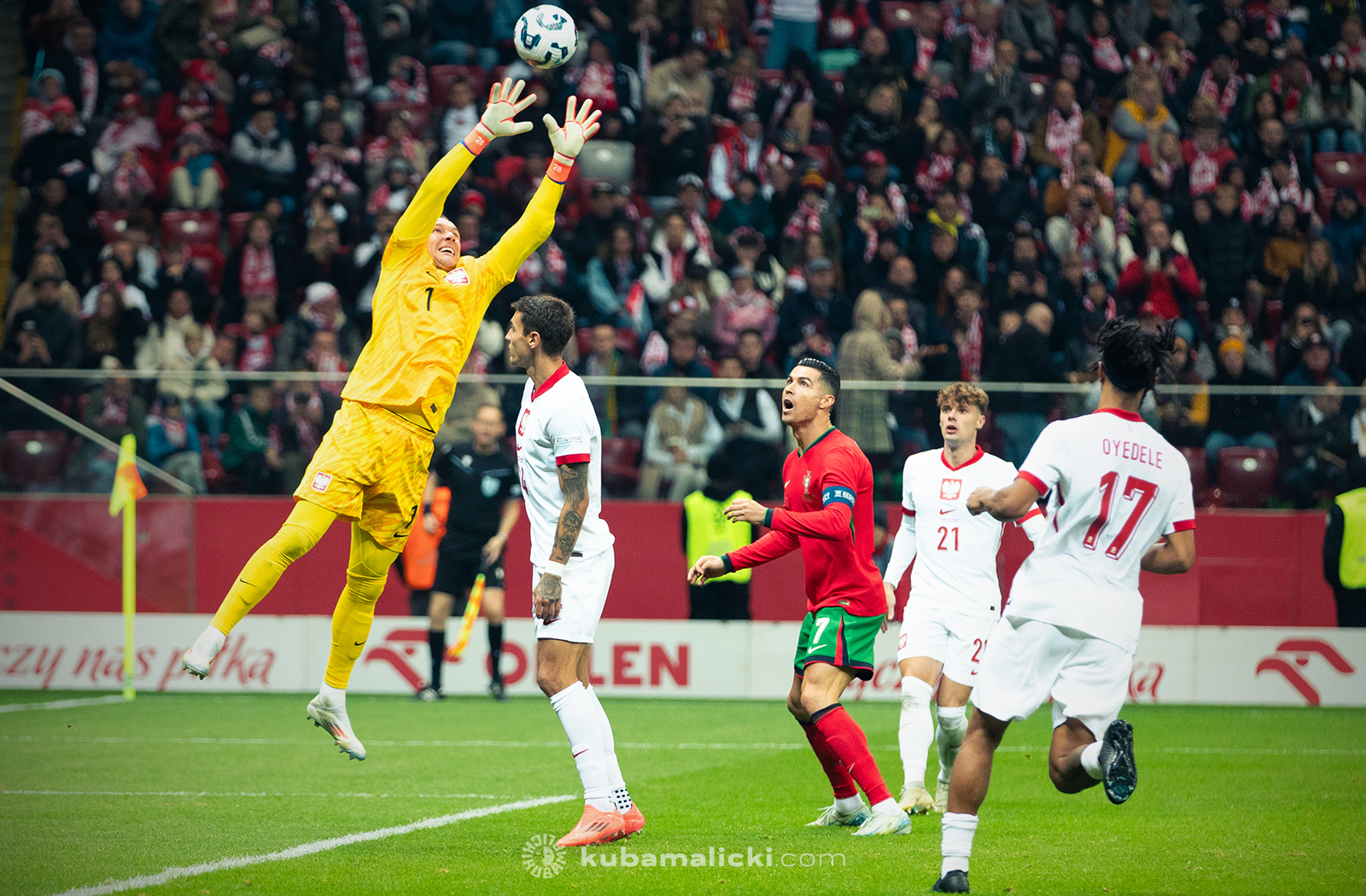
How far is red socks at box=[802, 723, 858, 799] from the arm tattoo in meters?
1.46

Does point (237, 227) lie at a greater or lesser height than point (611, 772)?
greater

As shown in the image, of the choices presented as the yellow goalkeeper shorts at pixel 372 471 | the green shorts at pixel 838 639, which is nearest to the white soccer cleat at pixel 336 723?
the yellow goalkeeper shorts at pixel 372 471

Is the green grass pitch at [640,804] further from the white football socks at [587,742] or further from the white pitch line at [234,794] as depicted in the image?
the white football socks at [587,742]

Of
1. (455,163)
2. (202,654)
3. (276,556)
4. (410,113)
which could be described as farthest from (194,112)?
(202,654)

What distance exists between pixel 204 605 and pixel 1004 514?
11825mm

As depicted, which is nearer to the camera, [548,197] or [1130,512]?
[1130,512]

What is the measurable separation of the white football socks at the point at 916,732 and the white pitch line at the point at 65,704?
→ 332 inches

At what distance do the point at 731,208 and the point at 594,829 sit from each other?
12219 mm

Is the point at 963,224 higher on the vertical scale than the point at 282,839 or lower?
higher

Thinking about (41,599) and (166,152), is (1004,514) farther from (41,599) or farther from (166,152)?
(166,152)

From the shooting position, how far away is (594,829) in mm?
6629

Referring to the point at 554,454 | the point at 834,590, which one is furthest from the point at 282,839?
the point at 834,590

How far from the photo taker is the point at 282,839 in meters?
6.79

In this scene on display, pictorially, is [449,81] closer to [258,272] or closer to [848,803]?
[258,272]
